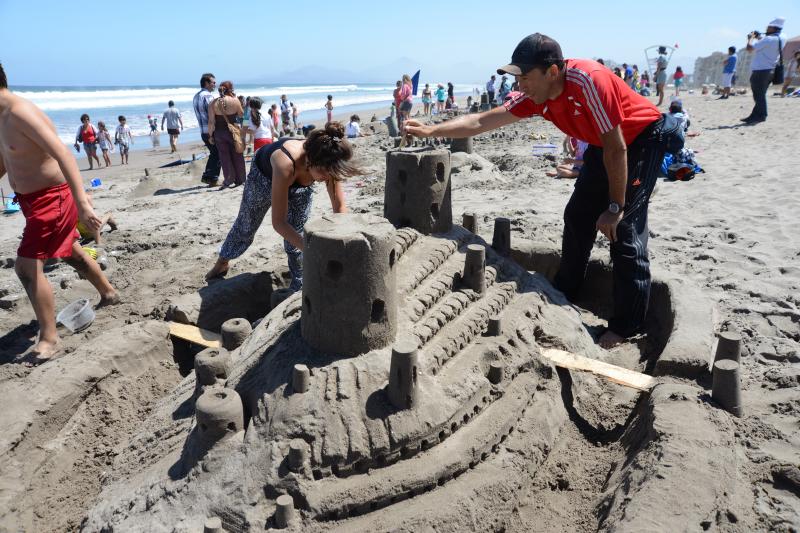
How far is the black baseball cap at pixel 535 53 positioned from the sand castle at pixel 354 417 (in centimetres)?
106

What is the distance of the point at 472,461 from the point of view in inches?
100

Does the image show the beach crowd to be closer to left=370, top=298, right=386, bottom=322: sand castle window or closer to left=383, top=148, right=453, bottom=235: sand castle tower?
left=383, top=148, right=453, bottom=235: sand castle tower

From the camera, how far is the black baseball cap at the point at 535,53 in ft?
10.3

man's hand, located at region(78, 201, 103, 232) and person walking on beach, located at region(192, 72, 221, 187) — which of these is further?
person walking on beach, located at region(192, 72, 221, 187)

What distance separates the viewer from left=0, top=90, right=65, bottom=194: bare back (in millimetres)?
3498

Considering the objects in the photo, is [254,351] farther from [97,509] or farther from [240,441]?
[97,509]

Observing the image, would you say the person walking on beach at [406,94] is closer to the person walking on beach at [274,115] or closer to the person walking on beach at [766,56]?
the person walking on beach at [274,115]

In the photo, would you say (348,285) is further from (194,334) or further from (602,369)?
(194,334)

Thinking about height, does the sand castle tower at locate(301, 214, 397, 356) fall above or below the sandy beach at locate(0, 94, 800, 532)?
above

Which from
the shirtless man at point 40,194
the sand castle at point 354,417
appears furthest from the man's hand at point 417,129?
the shirtless man at point 40,194

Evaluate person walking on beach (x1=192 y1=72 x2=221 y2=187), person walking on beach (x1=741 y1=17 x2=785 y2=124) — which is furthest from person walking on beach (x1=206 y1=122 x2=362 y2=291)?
person walking on beach (x1=741 y1=17 x2=785 y2=124)

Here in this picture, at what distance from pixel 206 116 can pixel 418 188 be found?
6974 mm

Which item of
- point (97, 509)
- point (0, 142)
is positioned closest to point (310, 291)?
point (97, 509)

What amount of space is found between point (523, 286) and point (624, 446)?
1.24m
